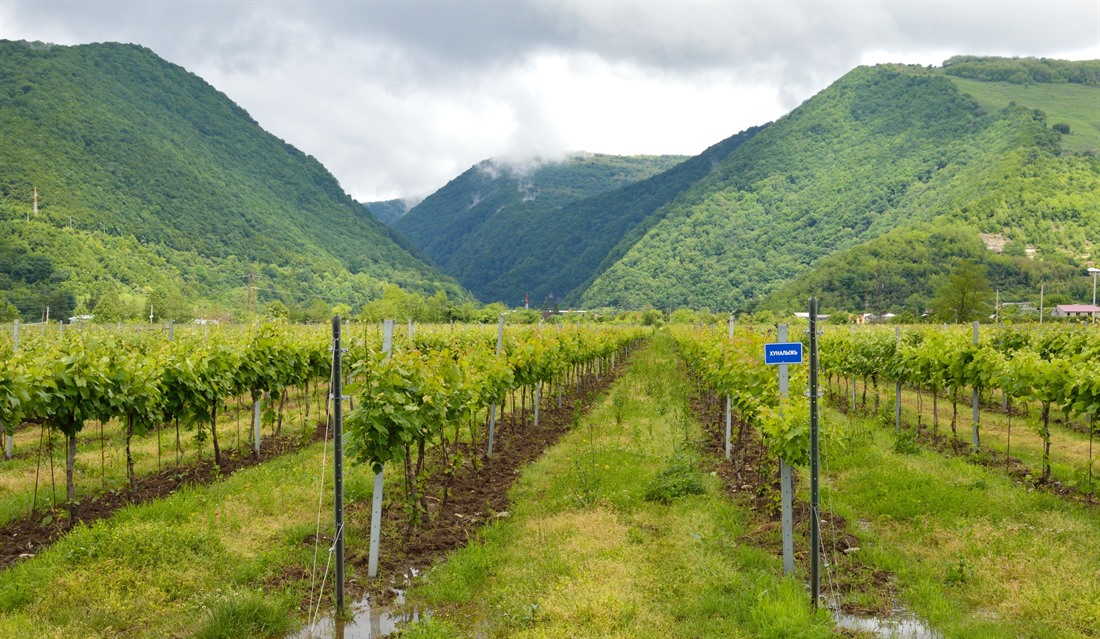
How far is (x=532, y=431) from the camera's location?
1614 cm

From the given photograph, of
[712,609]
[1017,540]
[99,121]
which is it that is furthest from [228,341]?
[99,121]

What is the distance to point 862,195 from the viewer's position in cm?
12812

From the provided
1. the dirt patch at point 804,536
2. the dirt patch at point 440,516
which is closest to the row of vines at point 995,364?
the dirt patch at point 804,536

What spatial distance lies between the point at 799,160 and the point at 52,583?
A: 162 m

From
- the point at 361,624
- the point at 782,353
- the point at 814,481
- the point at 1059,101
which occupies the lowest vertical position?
A: the point at 361,624

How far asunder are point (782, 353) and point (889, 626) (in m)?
2.55

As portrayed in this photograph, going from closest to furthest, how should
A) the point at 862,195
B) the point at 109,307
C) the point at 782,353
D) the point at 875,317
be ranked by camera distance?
the point at 782,353
the point at 109,307
the point at 875,317
the point at 862,195

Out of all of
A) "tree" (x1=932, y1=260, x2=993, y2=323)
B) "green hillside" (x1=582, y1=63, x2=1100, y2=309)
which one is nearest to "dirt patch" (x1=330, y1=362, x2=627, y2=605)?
"tree" (x1=932, y1=260, x2=993, y2=323)

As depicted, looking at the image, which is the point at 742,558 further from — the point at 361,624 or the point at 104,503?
the point at 104,503

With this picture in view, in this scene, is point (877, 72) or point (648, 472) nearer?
point (648, 472)

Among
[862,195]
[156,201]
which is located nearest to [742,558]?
[156,201]

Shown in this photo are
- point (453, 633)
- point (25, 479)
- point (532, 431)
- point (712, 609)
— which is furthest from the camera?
point (532, 431)

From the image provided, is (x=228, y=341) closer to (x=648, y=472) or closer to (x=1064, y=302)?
(x=648, y=472)

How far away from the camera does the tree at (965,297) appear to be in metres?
67.9
